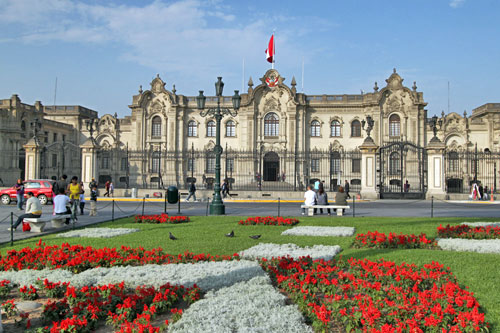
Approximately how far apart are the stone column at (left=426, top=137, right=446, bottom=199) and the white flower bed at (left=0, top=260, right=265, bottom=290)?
2266cm

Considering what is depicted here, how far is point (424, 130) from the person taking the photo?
4400 cm

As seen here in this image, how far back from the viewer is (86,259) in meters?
7.72

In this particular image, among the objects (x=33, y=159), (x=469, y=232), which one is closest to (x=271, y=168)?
(x=33, y=159)

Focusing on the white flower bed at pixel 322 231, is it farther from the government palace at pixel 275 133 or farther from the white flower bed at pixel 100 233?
the government palace at pixel 275 133

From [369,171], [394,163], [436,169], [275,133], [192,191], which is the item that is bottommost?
[192,191]

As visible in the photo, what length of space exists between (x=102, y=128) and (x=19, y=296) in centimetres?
4538

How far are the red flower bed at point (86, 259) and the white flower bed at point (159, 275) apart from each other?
1.03ft

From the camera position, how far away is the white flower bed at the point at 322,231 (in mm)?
11258

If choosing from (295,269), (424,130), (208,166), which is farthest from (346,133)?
(295,269)

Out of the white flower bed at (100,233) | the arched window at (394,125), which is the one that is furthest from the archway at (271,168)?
the white flower bed at (100,233)

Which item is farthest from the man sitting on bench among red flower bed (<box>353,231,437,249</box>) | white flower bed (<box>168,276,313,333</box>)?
white flower bed (<box>168,276,313,333</box>)

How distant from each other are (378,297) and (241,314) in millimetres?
1775

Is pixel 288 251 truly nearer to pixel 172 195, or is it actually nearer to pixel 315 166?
pixel 172 195

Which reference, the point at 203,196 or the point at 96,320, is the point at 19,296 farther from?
the point at 203,196
